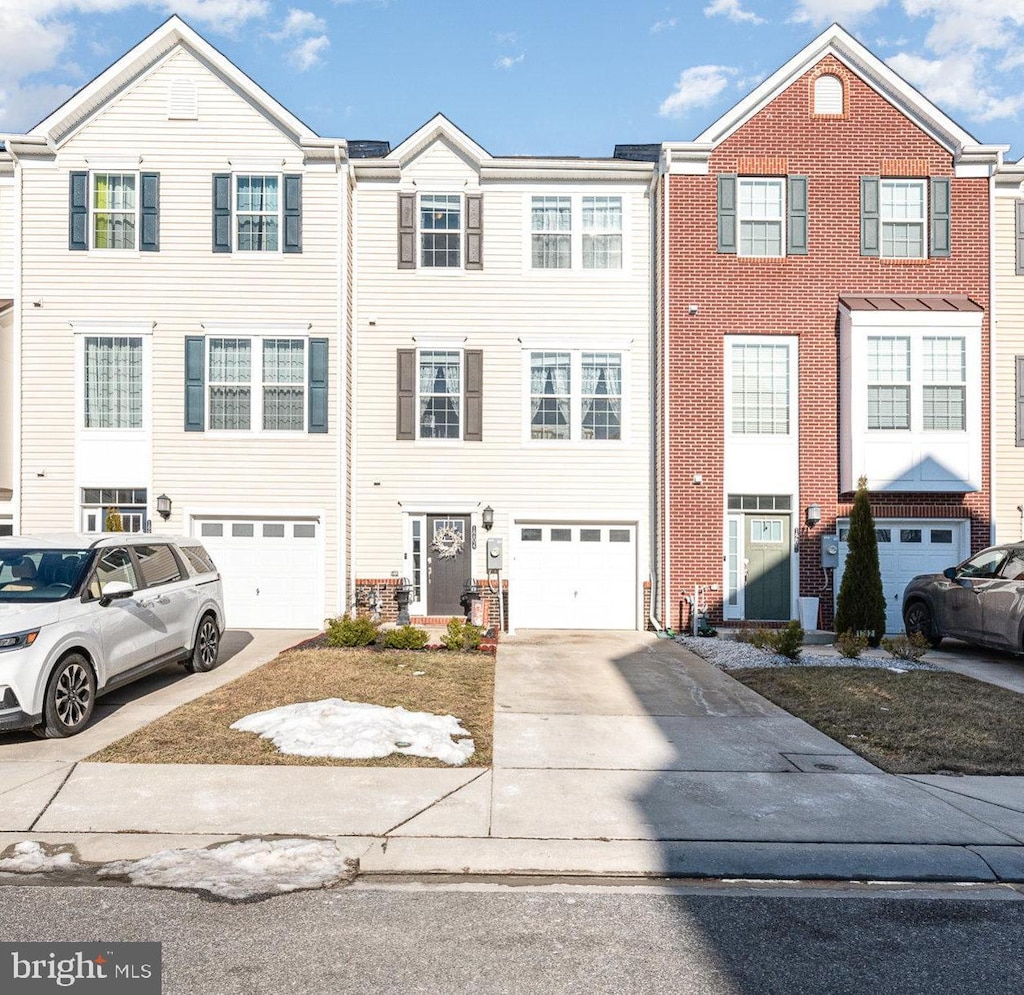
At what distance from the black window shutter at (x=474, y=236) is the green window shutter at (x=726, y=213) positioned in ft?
14.6

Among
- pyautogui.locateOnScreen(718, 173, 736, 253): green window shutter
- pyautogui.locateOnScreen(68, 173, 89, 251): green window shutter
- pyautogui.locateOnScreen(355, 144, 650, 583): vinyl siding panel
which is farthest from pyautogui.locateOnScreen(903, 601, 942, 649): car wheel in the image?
pyautogui.locateOnScreen(68, 173, 89, 251): green window shutter

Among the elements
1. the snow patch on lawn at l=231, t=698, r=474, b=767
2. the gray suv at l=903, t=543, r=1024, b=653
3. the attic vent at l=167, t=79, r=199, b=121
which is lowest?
the snow patch on lawn at l=231, t=698, r=474, b=767

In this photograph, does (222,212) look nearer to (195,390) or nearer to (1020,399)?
(195,390)

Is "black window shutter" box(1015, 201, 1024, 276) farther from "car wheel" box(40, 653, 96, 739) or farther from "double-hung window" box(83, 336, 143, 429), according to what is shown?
"car wheel" box(40, 653, 96, 739)

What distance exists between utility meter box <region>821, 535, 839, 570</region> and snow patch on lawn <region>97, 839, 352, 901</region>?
12.5 meters

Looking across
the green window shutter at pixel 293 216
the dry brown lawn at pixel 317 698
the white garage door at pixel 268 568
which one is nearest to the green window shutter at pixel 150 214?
the green window shutter at pixel 293 216

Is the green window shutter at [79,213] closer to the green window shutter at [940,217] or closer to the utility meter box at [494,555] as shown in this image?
the utility meter box at [494,555]

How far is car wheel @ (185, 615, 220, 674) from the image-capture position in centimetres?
1086

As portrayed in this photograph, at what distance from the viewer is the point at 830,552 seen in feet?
51.9

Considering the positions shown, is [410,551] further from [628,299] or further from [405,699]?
[405,699]

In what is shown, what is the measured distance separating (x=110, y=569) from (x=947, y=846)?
25.6 feet

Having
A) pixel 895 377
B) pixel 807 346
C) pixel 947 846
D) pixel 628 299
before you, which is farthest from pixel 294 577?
pixel 947 846

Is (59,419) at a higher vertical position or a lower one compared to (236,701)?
higher

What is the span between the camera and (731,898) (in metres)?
4.77
